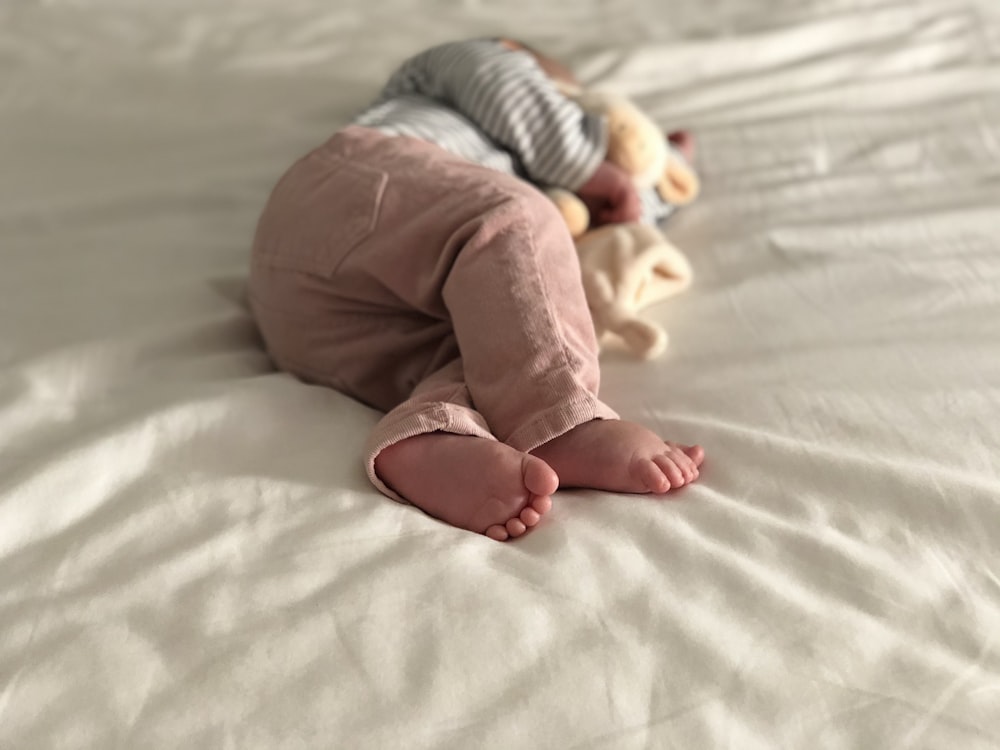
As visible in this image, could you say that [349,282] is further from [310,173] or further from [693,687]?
[693,687]

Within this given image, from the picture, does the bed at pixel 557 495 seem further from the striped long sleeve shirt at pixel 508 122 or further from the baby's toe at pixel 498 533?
the striped long sleeve shirt at pixel 508 122

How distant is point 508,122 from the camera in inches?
42.2

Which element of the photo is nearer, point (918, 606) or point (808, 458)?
point (918, 606)

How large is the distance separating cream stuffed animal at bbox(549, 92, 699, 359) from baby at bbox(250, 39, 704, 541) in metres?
0.03

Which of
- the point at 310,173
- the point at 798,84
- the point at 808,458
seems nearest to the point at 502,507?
the point at 808,458

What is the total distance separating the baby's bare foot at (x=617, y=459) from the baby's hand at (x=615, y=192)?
0.41 m

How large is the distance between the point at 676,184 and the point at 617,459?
55 centimetres

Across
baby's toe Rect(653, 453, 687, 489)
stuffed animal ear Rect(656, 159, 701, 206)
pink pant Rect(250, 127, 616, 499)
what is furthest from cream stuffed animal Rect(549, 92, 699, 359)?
baby's toe Rect(653, 453, 687, 489)

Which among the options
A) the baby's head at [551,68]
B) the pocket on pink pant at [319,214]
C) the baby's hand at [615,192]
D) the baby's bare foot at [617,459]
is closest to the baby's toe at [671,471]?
the baby's bare foot at [617,459]

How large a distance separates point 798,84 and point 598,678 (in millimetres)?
1041

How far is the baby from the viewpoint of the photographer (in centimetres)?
69

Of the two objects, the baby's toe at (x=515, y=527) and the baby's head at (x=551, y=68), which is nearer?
the baby's toe at (x=515, y=527)

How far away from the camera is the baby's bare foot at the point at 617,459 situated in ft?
2.26

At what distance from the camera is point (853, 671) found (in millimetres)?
537
